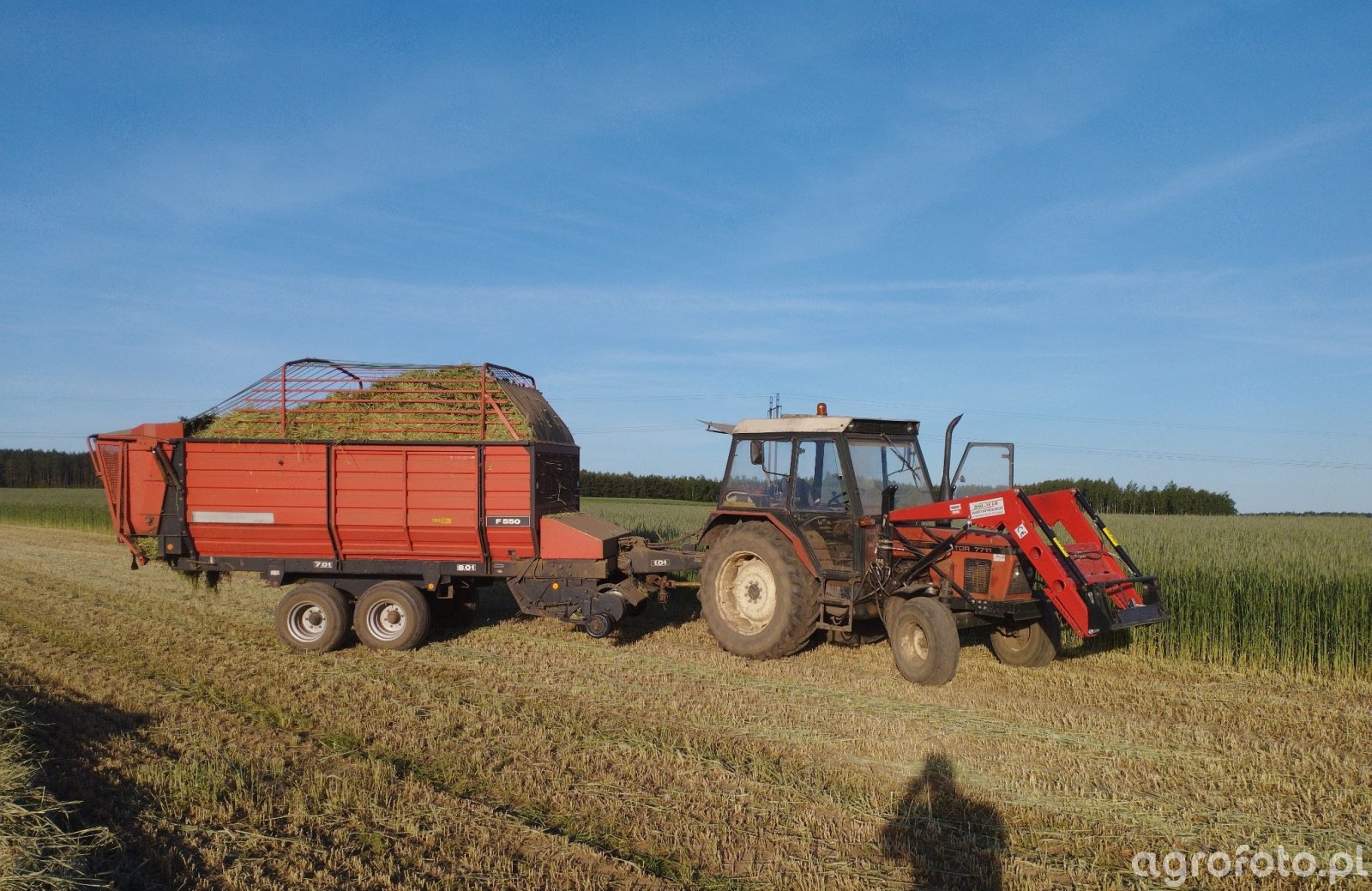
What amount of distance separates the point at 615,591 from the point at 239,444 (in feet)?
13.2

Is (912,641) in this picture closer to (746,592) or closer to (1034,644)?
(1034,644)

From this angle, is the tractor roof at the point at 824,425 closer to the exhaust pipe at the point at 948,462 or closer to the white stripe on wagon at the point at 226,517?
the exhaust pipe at the point at 948,462

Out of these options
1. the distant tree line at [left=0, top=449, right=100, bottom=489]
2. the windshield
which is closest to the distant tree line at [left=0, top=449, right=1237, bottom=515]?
the distant tree line at [left=0, top=449, right=100, bottom=489]

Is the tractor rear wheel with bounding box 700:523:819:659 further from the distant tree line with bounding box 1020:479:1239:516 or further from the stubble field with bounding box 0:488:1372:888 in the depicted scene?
the distant tree line with bounding box 1020:479:1239:516

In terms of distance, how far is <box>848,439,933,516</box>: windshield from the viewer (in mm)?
8297

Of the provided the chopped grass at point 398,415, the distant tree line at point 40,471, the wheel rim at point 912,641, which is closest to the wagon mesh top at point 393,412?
the chopped grass at point 398,415

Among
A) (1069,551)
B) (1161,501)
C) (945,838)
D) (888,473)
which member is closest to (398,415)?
(888,473)

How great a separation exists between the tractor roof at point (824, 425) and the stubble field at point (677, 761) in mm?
2159

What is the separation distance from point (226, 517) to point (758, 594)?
17.5ft

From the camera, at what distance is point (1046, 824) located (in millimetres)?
4621

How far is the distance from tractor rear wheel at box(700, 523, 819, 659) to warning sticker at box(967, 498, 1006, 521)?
1.60 metres

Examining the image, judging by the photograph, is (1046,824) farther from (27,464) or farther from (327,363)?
(27,464)

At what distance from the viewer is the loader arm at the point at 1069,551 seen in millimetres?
6742

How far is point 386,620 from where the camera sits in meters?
9.23
